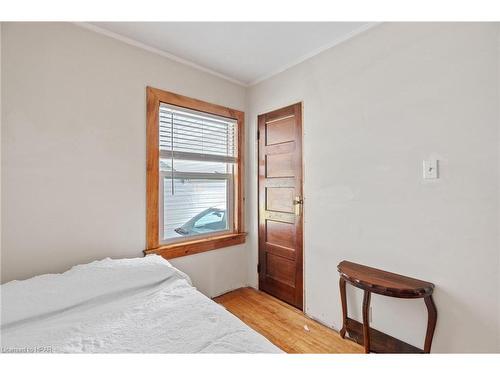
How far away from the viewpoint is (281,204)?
2.35 m

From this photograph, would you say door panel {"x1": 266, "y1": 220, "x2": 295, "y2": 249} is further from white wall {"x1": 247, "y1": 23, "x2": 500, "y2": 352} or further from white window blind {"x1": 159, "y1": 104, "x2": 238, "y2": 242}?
white window blind {"x1": 159, "y1": 104, "x2": 238, "y2": 242}

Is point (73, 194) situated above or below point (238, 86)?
Result: below

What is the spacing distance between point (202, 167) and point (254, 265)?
1.29 meters

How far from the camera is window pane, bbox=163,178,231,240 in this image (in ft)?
7.09

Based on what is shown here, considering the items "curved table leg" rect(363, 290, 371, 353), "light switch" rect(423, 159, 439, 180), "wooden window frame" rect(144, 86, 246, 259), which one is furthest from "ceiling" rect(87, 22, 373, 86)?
"curved table leg" rect(363, 290, 371, 353)

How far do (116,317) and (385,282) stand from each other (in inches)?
61.5

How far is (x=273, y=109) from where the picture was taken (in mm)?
2416

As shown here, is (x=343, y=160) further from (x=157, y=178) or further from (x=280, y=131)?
(x=157, y=178)

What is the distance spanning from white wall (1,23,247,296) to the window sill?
7.8 inches

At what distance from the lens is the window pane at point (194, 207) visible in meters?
2.16

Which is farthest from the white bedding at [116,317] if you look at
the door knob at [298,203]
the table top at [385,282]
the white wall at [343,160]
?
the door knob at [298,203]
